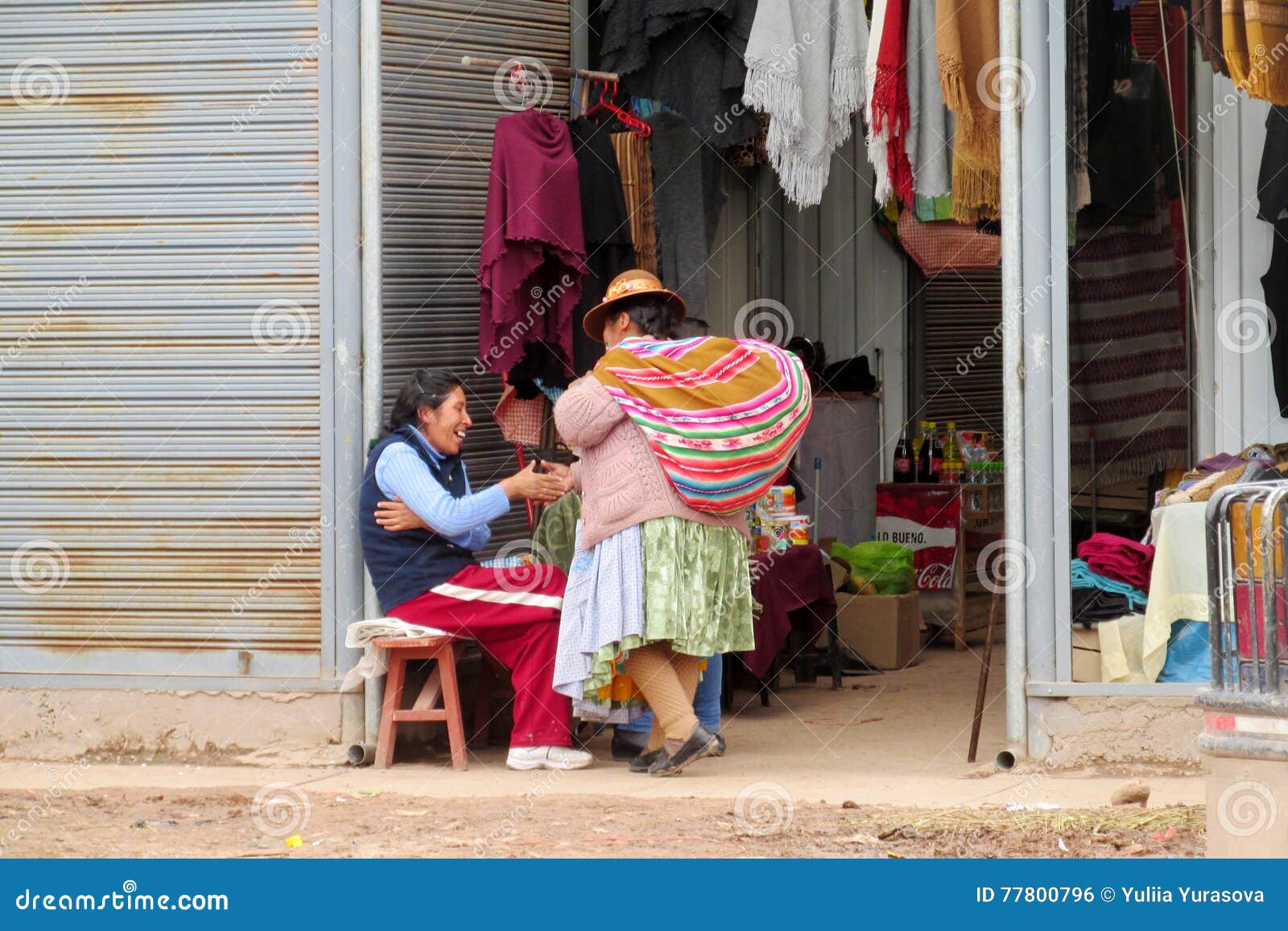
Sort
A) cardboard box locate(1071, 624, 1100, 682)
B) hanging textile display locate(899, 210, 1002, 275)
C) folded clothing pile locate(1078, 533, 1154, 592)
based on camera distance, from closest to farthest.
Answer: cardboard box locate(1071, 624, 1100, 682)
folded clothing pile locate(1078, 533, 1154, 592)
hanging textile display locate(899, 210, 1002, 275)

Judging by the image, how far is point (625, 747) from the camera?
618 centimetres

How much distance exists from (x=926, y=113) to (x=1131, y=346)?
1348mm

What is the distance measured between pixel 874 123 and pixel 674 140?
1.04 m

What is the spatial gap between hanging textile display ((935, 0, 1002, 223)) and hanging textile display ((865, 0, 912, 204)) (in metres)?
0.18

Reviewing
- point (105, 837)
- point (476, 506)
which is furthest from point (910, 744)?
point (105, 837)

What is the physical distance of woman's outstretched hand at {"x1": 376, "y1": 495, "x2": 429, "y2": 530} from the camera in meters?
5.84

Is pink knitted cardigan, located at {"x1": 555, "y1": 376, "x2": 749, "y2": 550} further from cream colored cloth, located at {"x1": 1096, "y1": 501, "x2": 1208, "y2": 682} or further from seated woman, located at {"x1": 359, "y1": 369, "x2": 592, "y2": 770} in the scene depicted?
cream colored cloth, located at {"x1": 1096, "y1": 501, "x2": 1208, "y2": 682}

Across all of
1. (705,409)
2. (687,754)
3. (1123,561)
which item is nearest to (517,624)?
(687,754)

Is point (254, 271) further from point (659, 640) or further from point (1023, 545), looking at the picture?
point (1023, 545)

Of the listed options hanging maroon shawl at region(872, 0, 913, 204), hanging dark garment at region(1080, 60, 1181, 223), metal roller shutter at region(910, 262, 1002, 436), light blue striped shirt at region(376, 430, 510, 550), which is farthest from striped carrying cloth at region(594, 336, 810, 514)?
metal roller shutter at region(910, 262, 1002, 436)

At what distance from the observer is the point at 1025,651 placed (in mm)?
5672

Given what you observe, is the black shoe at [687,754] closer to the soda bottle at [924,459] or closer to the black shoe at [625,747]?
the black shoe at [625,747]

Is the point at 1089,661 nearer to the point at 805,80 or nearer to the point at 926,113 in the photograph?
the point at 926,113

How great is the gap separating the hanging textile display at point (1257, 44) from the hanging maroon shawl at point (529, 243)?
2.48m
